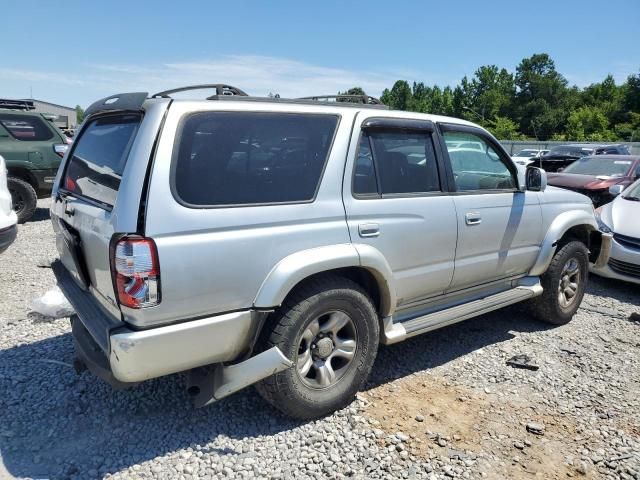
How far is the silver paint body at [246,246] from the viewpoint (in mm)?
2365

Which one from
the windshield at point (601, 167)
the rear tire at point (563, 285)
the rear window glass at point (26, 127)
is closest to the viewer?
the rear tire at point (563, 285)

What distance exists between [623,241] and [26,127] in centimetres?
974

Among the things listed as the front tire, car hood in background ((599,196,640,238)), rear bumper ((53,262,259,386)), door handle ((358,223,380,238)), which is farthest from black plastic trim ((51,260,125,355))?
car hood in background ((599,196,640,238))

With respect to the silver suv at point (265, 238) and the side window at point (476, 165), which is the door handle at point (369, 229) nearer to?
the silver suv at point (265, 238)

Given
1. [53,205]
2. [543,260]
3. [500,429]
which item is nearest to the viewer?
[500,429]

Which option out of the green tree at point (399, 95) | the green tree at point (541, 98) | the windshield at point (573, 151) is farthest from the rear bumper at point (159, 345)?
Result: the green tree at point (399, 95)

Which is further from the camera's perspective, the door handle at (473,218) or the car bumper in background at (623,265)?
the car bumper in background at (623,265)

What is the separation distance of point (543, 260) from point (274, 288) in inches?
113

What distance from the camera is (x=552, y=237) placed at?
4.40 m

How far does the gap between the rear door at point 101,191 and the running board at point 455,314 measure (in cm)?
176

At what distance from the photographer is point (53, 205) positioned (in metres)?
3.46

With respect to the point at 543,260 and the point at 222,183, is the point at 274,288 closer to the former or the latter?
the point at 222,183

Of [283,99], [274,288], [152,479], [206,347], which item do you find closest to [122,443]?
[152,479]

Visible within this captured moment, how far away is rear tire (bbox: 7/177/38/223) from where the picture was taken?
855cm
